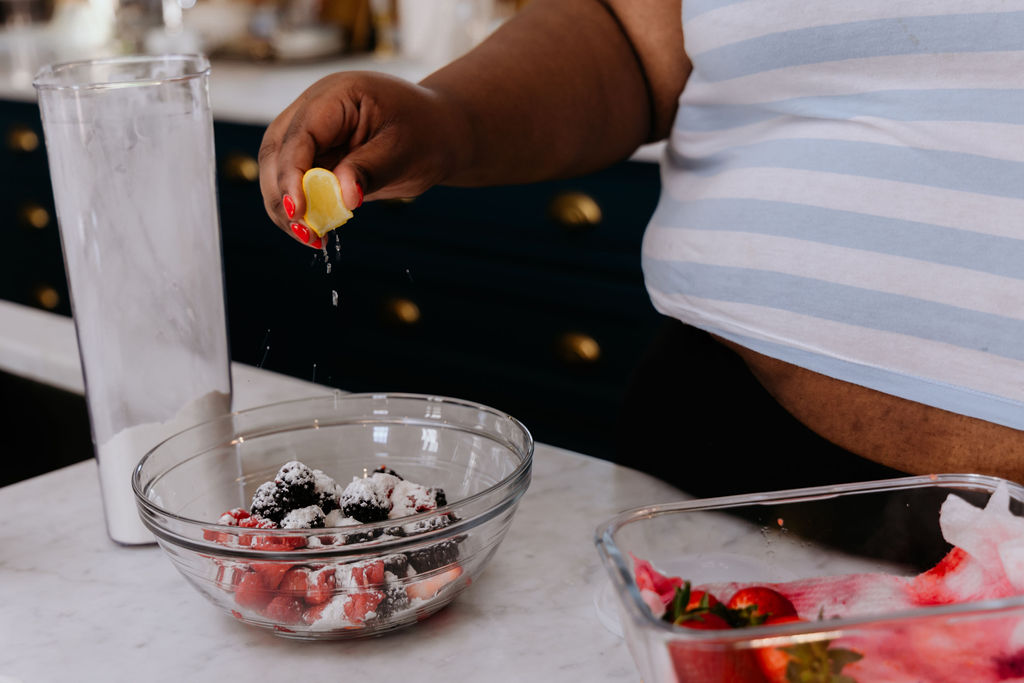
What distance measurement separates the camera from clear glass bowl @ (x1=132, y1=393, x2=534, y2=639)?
1.65 ft

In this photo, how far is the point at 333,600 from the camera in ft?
1.69

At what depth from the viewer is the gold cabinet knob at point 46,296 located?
2592mm

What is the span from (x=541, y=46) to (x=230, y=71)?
1.79m

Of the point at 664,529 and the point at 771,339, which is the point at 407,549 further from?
the point at 771,339

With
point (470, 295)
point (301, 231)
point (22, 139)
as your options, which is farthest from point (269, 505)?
point (22, 139)

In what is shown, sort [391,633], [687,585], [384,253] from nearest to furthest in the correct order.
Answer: [687,585] < [391,633] < [384,253]

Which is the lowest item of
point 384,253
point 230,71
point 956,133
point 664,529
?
point 384,253

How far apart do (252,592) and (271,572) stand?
0.02 metres

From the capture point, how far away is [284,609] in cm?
51

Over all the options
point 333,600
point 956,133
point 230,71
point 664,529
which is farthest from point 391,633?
point 230,71

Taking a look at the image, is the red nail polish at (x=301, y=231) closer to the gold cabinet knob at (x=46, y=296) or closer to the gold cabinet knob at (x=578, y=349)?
the gold cabinet knob at (x=578, y=349)

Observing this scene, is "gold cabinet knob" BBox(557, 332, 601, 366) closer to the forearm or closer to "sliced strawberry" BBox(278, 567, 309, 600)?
the forearm

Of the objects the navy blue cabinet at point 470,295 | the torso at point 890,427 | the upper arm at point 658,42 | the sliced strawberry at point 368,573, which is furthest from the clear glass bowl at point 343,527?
the navy blue cabinet at point 470,295

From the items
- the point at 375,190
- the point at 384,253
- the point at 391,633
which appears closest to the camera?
the point at 391,633
